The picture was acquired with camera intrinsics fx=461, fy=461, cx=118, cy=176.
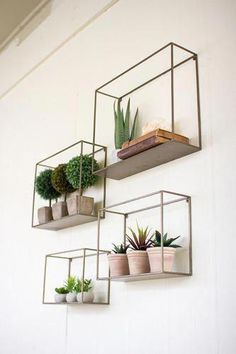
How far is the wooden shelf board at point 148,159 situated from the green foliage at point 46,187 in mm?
455

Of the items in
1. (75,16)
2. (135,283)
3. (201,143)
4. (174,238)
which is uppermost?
(75,16)

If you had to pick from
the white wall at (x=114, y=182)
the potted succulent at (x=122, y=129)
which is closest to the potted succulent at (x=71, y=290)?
the white wall at (x=114, y=182)

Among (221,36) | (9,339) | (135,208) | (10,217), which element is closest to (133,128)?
(135,208)

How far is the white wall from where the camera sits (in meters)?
1.72

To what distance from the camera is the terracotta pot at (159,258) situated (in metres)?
1.74

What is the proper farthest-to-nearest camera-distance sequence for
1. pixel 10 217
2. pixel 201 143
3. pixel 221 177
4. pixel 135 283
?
pixel 10 217 < pixel 135 283 < pixel 201 143 < pixel 221 177

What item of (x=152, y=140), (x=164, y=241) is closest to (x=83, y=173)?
(x=152, y=140)

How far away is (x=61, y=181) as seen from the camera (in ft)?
7.95

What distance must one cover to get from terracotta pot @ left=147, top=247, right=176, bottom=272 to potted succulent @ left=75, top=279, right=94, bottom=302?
49 cm

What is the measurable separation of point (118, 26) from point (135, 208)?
1073mm

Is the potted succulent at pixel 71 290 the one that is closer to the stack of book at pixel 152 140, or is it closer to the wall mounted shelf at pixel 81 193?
the wall mounted shelf at pixel 81 193

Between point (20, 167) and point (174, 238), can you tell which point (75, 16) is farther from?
point (174, 238)

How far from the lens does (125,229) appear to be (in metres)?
2.14

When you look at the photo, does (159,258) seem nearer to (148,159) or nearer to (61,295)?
(148,159)
